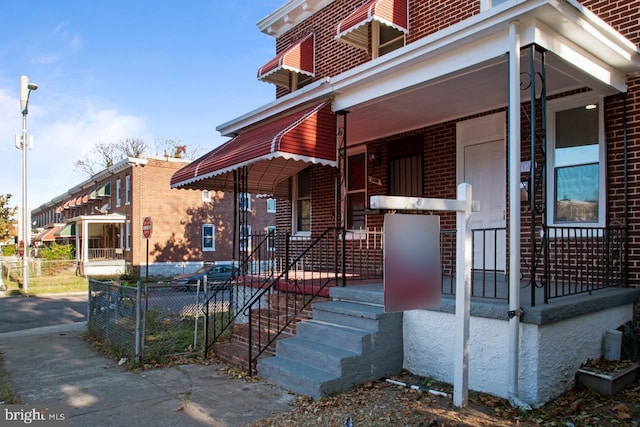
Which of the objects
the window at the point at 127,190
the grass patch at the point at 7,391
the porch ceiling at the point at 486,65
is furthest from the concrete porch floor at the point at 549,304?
the window at the point at 127,190

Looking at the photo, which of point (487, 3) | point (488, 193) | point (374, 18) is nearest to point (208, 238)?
point (374, 18)

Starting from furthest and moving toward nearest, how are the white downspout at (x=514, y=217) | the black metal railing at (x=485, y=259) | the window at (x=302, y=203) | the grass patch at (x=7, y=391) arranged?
the window at (x=302, y=203)
the black metal railing at (x=485, y=259)
the grass patch at (x=7, y=391)
the white downspout at (x=514, y=217)

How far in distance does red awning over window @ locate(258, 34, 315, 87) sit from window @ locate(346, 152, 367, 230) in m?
2.55

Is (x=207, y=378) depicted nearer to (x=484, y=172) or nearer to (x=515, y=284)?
(x=515, y=284)

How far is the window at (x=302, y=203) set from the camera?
465 inches

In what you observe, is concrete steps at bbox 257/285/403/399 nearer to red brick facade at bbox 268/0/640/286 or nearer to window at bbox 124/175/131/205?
red brick facade at bbox 268/0/640/286

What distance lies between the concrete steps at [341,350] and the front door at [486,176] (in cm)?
238

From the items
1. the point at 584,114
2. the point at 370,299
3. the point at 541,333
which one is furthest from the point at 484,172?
the point at 541,333

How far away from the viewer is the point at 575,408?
4637mm

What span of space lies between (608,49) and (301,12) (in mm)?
8030

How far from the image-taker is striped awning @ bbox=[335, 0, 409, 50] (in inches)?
336

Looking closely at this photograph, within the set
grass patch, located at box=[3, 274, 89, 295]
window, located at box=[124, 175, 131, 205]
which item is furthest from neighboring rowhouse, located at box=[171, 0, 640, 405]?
window, located at box=[124, 175, 131, 205]

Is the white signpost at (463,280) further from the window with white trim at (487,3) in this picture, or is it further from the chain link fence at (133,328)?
the window with white trim at (487,3)

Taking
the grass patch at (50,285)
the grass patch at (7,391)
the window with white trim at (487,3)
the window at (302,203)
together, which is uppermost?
the window with white trim at (487,3)
